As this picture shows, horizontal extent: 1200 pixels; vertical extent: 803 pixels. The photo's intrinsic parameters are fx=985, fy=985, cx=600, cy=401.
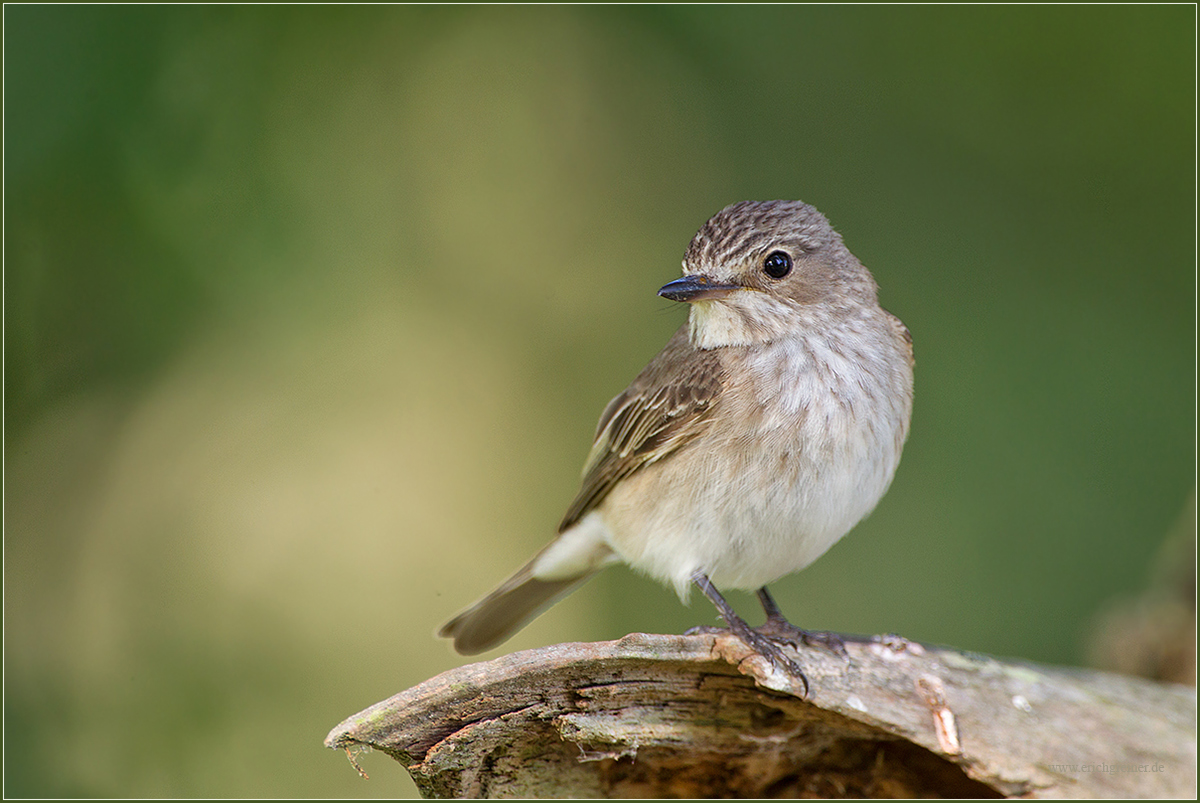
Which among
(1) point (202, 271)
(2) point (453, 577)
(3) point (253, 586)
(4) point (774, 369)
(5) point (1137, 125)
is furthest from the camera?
(2) point (453, 577)

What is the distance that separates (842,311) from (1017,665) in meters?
1.66

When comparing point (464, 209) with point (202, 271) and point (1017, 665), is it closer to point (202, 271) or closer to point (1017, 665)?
point (202, 271)

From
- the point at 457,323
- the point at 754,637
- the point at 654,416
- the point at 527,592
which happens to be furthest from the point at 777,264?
the point at 457,323

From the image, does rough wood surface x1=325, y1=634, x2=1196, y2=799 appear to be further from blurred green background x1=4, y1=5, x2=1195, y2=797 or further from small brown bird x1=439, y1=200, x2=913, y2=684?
blurred green background x1=4, y1=5, x2=1195, y2=797

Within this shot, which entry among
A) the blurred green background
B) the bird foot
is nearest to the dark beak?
the bird foot

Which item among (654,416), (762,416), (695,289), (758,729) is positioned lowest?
(758,729)

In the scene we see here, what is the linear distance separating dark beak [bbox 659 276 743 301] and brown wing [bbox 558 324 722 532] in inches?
12.9

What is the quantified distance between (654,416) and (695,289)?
0.66 meters

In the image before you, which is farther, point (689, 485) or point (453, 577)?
point (453, 577)

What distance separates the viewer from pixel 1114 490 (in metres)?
6.19

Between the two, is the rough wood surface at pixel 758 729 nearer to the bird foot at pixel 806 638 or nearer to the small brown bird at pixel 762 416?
the bird foot at pixel 806 638

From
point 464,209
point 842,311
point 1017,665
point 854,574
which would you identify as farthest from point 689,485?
point 464,209

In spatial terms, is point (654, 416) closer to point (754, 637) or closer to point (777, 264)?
point (777, 264)

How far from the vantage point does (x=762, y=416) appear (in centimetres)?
382
